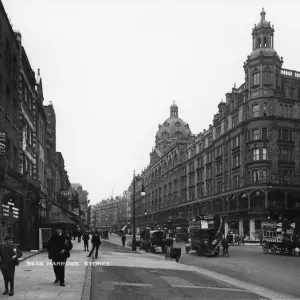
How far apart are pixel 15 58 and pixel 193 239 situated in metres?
19.3

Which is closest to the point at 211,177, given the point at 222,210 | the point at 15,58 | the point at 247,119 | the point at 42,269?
the point at 222,210

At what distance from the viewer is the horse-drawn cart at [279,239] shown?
36.0 meters

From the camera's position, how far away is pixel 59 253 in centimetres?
1474

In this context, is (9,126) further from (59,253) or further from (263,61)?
(263,61)

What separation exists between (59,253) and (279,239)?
2533cm

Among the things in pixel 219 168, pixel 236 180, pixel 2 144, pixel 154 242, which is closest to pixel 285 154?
pixel 236 180

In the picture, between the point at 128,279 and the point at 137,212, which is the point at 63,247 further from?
the point at 137,212

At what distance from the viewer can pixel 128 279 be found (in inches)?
718

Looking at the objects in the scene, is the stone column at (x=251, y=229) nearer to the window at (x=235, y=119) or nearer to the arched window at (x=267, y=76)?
the window at (x=235, y=119)

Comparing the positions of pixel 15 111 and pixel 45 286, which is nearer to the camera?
pixel 45 286

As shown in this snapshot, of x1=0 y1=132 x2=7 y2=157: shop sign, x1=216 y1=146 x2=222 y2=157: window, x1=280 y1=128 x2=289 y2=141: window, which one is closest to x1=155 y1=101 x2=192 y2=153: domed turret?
x1=216 y1=146 x2=222 y2=157: window

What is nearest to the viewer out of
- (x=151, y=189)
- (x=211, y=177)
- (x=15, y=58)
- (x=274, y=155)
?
(x=15, y=58)

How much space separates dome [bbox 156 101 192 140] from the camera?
164000 millimetres

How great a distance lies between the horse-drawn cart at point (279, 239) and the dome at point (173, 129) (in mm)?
124912
